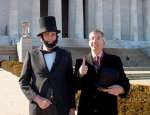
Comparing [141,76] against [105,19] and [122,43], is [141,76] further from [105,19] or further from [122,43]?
[105,19]

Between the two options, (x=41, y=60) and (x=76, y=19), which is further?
(x=76, y=19)

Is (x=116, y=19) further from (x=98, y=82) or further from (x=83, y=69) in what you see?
(x=83, y=69)

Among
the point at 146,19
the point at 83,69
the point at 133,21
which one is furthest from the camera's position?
the point at 146,19

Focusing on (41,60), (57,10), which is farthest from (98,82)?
(57,10)

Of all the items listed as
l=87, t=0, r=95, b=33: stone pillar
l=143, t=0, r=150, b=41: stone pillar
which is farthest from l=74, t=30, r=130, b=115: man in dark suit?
l=143, t=0, r=150, b=41: stone pillar

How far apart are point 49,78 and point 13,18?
51726mm

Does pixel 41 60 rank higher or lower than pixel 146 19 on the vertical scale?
lower

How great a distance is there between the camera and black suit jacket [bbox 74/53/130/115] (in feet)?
22.4

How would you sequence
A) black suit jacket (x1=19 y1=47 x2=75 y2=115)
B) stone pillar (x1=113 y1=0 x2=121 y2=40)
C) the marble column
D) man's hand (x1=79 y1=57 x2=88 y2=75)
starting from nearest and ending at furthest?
man's hand (x1=79 y1=57 x2=88 y2=75)
black suit jacket (x1=19 y1=47 x2=75 y2=115)
the marble column
stone pillar (x1=113 y1=0 x2=121 y2=40)

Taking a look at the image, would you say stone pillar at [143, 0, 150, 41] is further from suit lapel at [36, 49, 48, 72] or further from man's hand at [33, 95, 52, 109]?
man's hand at [33, 95, 52, 109]

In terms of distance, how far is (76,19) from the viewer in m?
60.0

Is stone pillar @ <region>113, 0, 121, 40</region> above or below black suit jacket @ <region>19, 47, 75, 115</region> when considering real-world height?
above

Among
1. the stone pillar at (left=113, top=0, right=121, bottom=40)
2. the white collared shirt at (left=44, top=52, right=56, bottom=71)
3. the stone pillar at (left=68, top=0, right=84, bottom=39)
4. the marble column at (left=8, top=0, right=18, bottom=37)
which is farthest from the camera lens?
the stone pillar at (left=113, top=0, right=121, bottom=40)

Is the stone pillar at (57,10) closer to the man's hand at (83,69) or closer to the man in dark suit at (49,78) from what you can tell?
the man in dark suit at (49,78)
